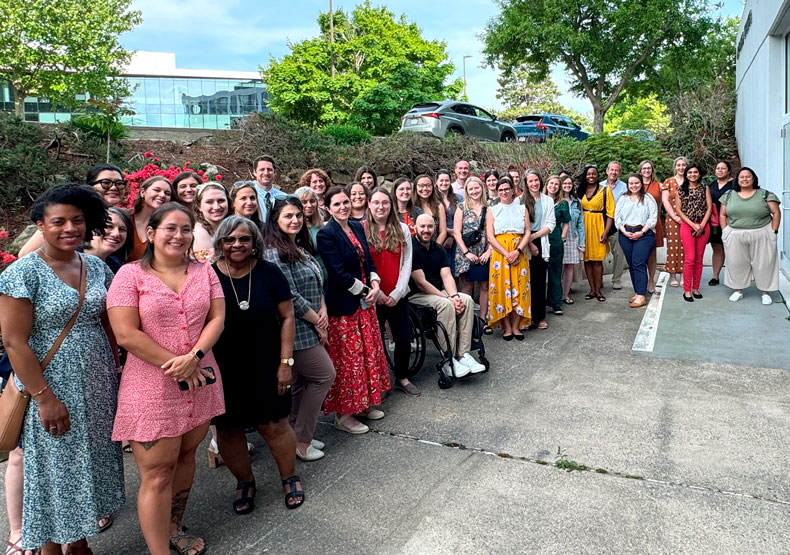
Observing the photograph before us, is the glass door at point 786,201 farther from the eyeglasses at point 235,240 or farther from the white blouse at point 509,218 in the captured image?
the eyeglasses at point 235,240

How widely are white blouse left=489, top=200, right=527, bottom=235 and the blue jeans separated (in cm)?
222

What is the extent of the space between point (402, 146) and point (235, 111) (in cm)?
3603

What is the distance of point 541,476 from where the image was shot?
3686 millimetres

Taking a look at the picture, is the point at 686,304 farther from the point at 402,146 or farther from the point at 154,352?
the point at 402,146

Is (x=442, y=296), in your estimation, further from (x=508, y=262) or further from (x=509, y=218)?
(x=509, y=218)

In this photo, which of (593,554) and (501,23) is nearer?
(593,554)

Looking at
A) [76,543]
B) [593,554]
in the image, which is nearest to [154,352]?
[76,543]

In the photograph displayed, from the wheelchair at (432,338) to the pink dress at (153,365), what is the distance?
2.62m

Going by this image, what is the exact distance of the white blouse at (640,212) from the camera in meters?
8.01

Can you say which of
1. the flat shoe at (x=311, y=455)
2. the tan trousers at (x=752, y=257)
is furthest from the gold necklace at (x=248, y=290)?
the tan trousers at (x=752, y=257)

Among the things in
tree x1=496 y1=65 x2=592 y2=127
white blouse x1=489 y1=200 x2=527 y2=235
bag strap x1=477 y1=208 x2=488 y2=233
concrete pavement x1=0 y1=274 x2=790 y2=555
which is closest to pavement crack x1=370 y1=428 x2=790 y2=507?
concrete pavement x1=0 y1=274 x2=790 y2=555

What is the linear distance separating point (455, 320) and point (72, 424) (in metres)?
3.37

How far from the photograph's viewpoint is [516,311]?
674 centimetres

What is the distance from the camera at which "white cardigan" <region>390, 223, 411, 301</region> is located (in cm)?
505
